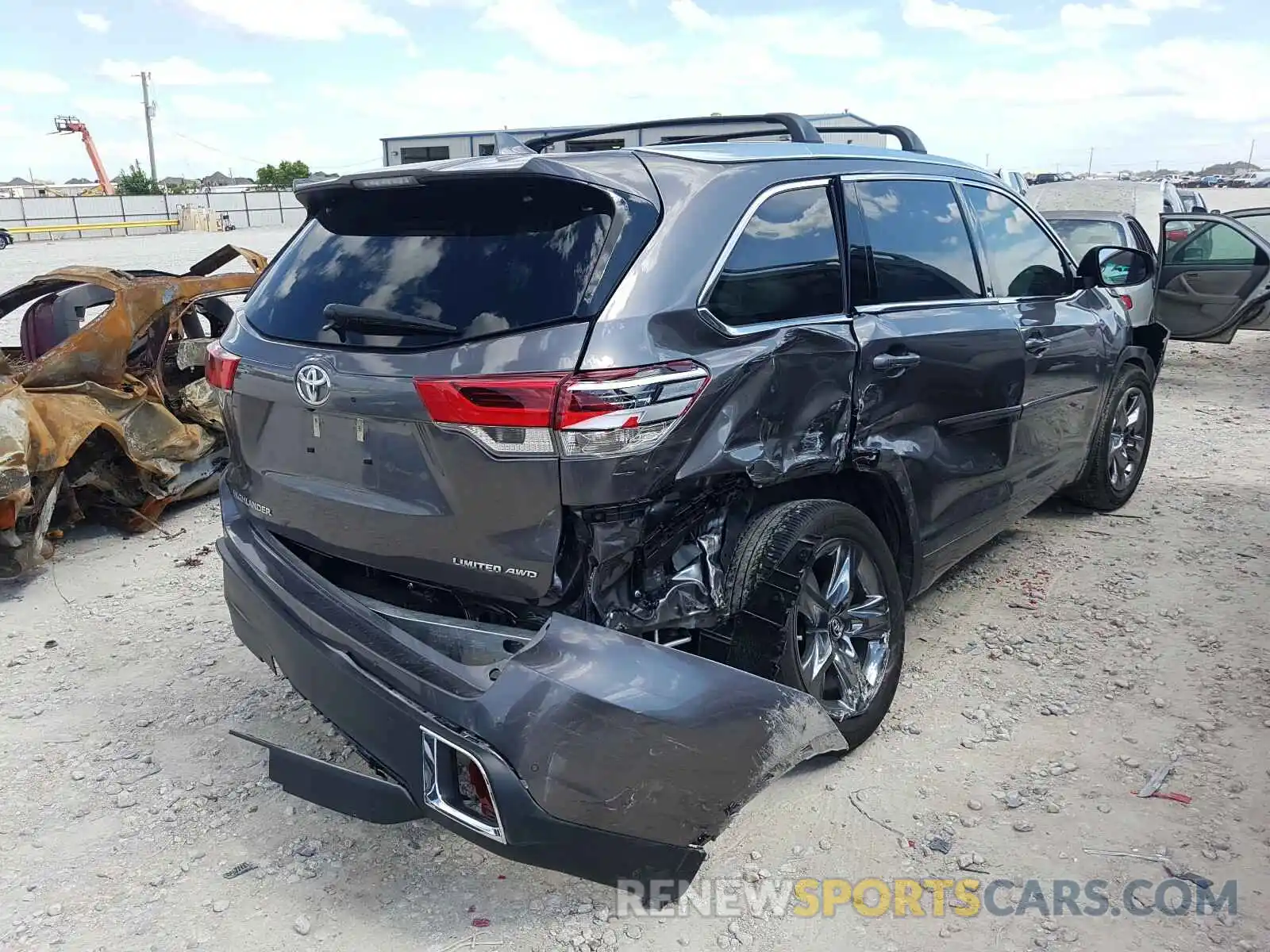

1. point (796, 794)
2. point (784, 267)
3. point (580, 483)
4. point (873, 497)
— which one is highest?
point (784, 267)

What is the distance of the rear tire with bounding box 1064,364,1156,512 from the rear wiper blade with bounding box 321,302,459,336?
3.88 metres

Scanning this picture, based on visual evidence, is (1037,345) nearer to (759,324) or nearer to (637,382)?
(759,324)

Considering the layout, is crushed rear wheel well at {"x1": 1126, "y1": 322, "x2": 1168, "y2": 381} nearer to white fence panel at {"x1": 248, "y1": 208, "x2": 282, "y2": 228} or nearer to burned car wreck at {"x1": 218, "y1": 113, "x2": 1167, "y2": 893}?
burned car wreck at {"x1": 218, "y1": 113, "x2": 1167, "y2": 893}

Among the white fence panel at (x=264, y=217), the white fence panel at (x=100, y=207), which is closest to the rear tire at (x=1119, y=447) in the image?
the white fence panel at (x=100, y=207)

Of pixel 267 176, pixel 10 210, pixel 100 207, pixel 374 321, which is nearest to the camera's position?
pixel 374 321

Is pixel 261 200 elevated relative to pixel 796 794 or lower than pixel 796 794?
elevated

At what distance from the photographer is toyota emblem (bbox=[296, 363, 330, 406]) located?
99.0 inches

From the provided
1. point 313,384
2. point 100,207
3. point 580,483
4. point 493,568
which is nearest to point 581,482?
point 580,483

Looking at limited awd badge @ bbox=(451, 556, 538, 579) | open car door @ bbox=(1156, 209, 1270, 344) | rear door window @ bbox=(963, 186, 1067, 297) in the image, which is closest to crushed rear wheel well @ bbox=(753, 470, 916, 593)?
limited awd badge @ bbox=(451, 556, 538, 579)

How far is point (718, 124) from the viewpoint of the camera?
12.3 feet

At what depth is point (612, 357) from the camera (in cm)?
226

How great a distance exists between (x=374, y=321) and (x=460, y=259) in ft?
0.89

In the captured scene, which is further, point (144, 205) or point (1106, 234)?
point (144, 205)

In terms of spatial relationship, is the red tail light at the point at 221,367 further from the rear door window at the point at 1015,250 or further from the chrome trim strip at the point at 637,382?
the rear door window at the point at 1015,250
